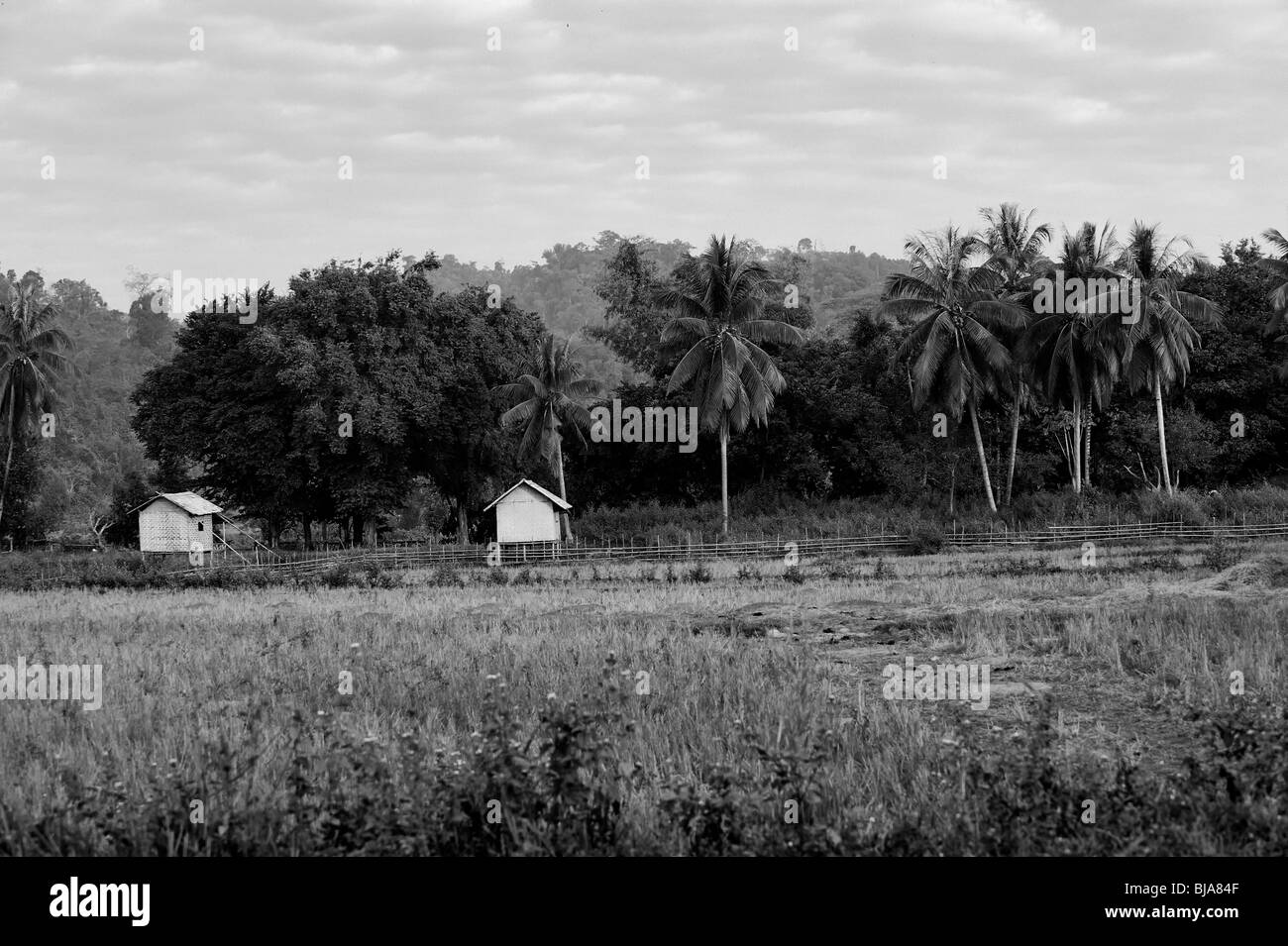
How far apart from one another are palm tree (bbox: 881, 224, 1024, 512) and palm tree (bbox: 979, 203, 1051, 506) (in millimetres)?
1451

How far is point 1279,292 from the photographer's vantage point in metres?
46.5

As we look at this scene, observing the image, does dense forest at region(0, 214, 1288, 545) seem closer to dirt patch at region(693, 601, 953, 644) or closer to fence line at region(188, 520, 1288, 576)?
fence line at region(188, 520, 1288, 576)

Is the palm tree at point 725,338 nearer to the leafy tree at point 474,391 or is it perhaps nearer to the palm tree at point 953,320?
the palm tree at point 953,320

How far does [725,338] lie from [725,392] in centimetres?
218

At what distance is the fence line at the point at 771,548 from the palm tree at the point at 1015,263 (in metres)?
5.45

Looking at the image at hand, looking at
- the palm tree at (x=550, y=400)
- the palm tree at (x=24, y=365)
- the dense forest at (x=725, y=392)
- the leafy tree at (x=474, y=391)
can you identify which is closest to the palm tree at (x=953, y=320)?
the dense forest at (x=725, y=392)

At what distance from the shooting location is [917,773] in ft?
30.8

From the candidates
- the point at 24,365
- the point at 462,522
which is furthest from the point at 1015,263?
the point at 24,365

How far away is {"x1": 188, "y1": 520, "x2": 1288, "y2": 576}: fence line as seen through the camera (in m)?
40.8

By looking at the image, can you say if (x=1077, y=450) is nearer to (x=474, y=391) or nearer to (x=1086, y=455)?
(x=1086, y=455)

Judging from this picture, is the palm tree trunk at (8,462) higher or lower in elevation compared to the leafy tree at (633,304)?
lower

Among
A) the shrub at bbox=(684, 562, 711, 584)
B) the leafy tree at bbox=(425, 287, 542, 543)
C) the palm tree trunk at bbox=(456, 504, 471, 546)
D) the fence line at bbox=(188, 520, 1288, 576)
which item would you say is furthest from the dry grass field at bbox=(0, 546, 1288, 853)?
the palm tree trunk at bbox=(456, 504, 471, 546)

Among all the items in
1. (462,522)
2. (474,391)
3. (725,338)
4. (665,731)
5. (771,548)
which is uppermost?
(725,338)

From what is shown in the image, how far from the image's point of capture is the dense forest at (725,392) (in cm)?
4553
